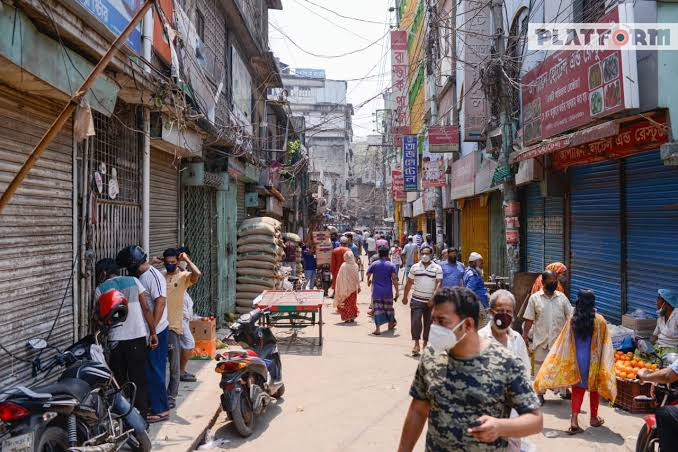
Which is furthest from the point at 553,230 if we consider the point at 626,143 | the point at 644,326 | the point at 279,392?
the point at 279,392

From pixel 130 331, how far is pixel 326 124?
5349 centimetres

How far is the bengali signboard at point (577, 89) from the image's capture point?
707 centimetres

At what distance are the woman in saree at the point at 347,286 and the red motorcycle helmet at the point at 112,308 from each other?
784 cm

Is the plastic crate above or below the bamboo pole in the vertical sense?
below

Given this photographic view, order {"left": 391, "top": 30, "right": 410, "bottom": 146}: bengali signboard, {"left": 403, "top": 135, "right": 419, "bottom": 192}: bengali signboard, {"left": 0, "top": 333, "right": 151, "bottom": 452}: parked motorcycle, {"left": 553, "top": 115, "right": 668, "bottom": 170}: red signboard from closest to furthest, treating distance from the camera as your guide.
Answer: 1. {"left": 0, "top": 333, "right": 151, "bottom": 452}: parked motorcycle
2. {"left": 553, "top": 115, "right": 668, "bottom": 170}: red signboard
3. {"left": 403, "top": 135, "right": 419, "bottom": 192}: bengali signboard
4. {"left": 391, "top": 30, "right": 410, "bottom": 146}: bengali signboard

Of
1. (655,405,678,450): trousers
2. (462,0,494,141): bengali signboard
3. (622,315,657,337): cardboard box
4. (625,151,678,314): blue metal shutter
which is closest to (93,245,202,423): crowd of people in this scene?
(655,405,678,450): trousers

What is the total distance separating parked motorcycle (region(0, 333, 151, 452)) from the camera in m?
3.49

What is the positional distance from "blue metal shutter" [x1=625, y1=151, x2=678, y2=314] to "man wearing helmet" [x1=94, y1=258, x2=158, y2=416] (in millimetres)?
6414

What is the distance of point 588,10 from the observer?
9.74 meters

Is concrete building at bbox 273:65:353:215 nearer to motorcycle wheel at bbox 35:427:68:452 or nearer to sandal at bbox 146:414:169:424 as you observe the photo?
sandal at bbox 146:414:169:424

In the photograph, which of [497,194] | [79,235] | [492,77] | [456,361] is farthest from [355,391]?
[497,194]

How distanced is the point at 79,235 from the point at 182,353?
7.06 ft

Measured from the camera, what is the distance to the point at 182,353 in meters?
7.34

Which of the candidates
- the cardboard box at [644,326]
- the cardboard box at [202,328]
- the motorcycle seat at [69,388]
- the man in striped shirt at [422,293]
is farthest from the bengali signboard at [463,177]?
the motorcycle seat at [69,388]
